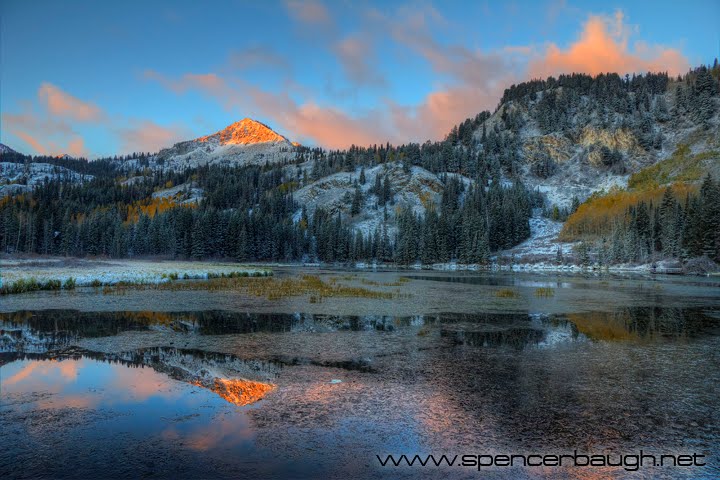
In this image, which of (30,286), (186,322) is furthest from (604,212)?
(30,286)

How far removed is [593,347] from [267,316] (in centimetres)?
1715

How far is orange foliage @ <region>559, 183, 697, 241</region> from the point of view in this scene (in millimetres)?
141375

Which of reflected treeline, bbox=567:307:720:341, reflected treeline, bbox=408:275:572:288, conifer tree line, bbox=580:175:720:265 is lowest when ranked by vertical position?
reflected treeline, bbox=408:275:572:288

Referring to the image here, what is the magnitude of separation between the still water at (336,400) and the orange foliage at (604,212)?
5644 inches

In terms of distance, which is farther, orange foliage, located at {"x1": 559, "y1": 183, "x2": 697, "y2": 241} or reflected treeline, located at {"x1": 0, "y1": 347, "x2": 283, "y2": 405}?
orange foliage, located at {"x1": 559, "y1": 183, "x2": 697, "y2": 241}

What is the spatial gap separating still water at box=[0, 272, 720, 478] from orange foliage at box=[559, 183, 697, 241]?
470 ft

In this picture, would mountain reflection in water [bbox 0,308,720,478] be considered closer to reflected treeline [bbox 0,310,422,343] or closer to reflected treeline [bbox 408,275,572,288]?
reflected treeline [bbox 0,310,422,343]

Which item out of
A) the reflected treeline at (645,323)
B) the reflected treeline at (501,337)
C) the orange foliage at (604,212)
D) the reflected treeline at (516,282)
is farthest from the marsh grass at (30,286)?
the orange foliage at (604,212)

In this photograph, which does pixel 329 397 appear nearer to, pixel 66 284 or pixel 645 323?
pixel 645 323

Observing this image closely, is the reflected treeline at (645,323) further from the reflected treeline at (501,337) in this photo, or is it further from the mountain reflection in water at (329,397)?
the reflected treeline at (501,337)

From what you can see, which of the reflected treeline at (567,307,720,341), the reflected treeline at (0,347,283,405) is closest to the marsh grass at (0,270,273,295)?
the reflected treeline at (0,347,283,405)

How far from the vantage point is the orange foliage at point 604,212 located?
14138 centimetres

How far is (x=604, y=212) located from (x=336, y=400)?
167 m

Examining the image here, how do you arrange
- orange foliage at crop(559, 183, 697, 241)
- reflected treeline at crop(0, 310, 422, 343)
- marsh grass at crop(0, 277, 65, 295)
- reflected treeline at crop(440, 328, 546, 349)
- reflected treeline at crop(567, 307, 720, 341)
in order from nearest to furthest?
reflected treeline at crop(440, 328, 546, 349), reflected treeline at crop(0, 310, 422, 343), reflected treeline at crop(567, 307, 720, 341), marsh grass at crop(0, 277, 65, 295), orange foliage at crop(559, 183, 697, 241)
